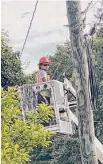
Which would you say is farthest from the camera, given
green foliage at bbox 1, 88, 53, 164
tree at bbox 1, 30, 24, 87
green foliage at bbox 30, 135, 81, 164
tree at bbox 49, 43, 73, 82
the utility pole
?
tree at bbox 49, 43, 73, 82

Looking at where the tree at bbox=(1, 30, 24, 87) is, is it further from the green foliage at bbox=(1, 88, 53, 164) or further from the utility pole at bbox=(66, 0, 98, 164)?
the utility pole at bbox=(66, 0, 98, 164)

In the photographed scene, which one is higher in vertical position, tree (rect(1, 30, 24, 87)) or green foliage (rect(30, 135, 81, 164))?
tree (rect(1, 30, 24, 87))

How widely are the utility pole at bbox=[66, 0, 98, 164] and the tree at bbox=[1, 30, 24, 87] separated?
22.2ft

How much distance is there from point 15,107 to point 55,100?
1.62m

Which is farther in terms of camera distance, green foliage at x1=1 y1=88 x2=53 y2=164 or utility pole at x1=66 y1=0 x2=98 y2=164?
utility pole at x1=66 y1=0 x2=98 y2=164

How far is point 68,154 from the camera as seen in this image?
17062mm

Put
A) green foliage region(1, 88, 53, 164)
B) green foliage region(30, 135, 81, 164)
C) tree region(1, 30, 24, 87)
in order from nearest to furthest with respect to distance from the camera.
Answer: green foliage region(1, 88, 53, 164) < tree region(1, 30, 24, 87) < green foliage region(30, 135, 81, 164)

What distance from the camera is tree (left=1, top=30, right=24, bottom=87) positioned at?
501 inches

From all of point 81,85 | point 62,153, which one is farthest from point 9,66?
point 81,85

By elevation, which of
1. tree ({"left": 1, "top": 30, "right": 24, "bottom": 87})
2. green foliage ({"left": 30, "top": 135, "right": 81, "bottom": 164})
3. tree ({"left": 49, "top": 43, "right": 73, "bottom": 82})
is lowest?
green foliage ({"left": 30, "top": 135, "right": 81, "bottom": 164})

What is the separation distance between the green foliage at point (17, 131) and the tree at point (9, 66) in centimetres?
633

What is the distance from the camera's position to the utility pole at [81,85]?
5742mm

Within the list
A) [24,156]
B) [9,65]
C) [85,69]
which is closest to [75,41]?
[85,69]

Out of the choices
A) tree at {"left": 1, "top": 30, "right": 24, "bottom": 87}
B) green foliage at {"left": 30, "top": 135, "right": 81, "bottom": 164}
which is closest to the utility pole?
tree at {"left": 1, "top": 30, "right": 24, "bottom": 87}
